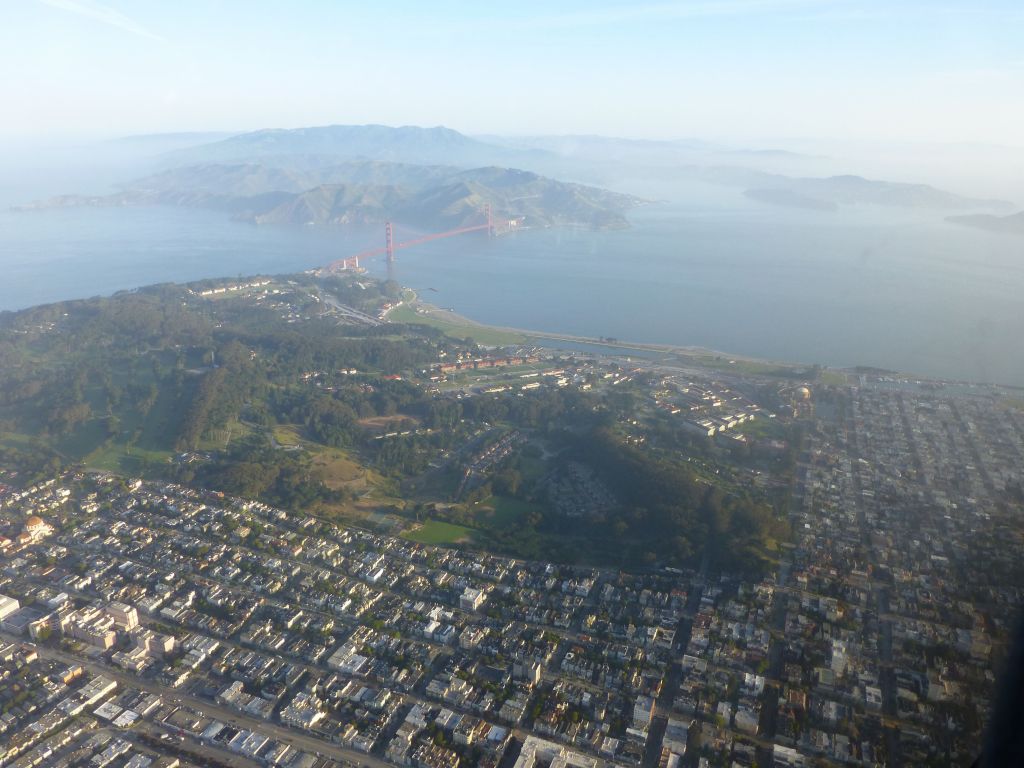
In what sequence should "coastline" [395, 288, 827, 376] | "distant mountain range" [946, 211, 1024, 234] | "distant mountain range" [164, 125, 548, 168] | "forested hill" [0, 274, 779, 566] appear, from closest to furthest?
"forested hill" [0, 274, 779, 566] < "coastline" [395, 288, 827, 376] < "distant mountain range" [946, 211, 1024, 234] < "distant mountain range" [164, 125, 548, 168]

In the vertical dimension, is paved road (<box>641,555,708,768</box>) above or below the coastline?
above

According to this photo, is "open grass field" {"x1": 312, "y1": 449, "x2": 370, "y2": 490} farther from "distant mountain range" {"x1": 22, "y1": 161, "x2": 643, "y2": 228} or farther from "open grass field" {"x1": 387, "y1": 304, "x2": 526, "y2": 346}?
"distant mountain range" {"x1": 22, "y1": 161, "x2": 643, "y2": 228}

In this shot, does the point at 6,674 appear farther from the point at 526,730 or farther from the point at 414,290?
the point at 414,290

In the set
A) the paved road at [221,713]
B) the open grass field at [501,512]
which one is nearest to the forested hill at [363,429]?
the open grass field at [501,512]

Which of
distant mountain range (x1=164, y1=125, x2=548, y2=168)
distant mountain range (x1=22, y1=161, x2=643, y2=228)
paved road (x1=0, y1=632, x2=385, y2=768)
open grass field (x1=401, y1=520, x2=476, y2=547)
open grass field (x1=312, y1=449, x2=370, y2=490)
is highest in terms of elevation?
distant mountain range (x1=164, y1=125, x2=548, y2=168)

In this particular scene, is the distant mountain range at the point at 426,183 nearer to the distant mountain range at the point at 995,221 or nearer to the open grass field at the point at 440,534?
the distant mountain range at the point at 995,221

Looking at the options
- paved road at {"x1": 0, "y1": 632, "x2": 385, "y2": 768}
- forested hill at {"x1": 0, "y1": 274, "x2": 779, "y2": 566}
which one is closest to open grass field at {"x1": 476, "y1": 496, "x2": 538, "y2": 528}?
forested hill at {"x1": 0, "y1": 274, "x2": 779, "y2": 566}

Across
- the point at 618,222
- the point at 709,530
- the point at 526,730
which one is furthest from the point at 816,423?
the point at 618,222
